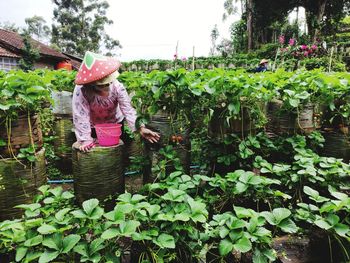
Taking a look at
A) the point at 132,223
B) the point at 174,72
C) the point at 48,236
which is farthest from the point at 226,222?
the point at 174,72

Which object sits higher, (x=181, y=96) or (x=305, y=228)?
(x=181, y=96)

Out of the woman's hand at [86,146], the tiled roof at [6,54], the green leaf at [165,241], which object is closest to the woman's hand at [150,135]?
the woman's hand at [86,146]

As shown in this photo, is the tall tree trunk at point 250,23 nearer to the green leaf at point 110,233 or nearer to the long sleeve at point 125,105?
the long sleeve at point 125,105

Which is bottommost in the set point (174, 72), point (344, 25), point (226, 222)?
point (226, 222)

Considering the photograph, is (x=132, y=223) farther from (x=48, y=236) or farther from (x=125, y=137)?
(x=125, y=137)

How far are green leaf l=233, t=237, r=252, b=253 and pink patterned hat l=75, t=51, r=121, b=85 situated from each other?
174cm

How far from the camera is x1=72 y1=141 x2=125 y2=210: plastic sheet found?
2.41 m

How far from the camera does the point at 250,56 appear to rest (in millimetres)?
20125

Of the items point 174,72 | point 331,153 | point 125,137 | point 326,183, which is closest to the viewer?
point 326,183

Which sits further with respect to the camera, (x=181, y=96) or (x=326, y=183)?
(x=181, y=96)

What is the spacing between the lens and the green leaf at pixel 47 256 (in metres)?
1.27

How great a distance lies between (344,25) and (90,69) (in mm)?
23869

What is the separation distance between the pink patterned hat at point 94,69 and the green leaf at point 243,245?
1.74 m

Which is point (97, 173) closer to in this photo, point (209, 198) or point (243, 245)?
point (209, 198)
